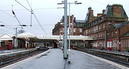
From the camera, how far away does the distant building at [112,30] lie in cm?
8031

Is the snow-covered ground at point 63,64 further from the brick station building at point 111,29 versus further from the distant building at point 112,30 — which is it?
the distant building at point 112,30

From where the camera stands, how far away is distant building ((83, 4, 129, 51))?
80.3 meters

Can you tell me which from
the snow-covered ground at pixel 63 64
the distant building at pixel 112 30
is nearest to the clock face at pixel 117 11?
the distant building at pixel 112 30

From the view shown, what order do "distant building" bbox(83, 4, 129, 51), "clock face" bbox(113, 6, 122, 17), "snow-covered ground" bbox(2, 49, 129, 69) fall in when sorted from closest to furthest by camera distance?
1. "snow-covered ground" bbox(2, 49, 129, 69)
2. "distant building" bbox(83, 4, 129, 51)
3. "clock face" bbox(113, 6, 122, 17)

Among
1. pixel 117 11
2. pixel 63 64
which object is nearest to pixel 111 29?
pixel 117 11

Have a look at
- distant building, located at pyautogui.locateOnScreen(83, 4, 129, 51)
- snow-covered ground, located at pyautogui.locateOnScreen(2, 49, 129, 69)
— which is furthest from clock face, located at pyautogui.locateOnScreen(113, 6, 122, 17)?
snow-covered ground, located at pyautogui.locateOnScreen(2, 49, 129, 69)

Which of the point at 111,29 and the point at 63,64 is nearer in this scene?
the point at 63,64

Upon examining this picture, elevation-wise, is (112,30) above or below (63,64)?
above

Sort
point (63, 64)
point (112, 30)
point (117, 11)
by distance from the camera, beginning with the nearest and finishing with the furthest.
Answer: point (63, 64) < point (112, 30) < point (117, 11)

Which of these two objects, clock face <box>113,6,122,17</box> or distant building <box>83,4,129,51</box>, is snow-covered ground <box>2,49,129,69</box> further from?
clock face <box>113,6,122,17</box>

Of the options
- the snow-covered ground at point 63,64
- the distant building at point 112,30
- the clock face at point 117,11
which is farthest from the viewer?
the clock face at point 117,11

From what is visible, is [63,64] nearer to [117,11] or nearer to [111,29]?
[111,29]

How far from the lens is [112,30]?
88125mm

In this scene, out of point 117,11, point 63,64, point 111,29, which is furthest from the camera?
point 117,11
